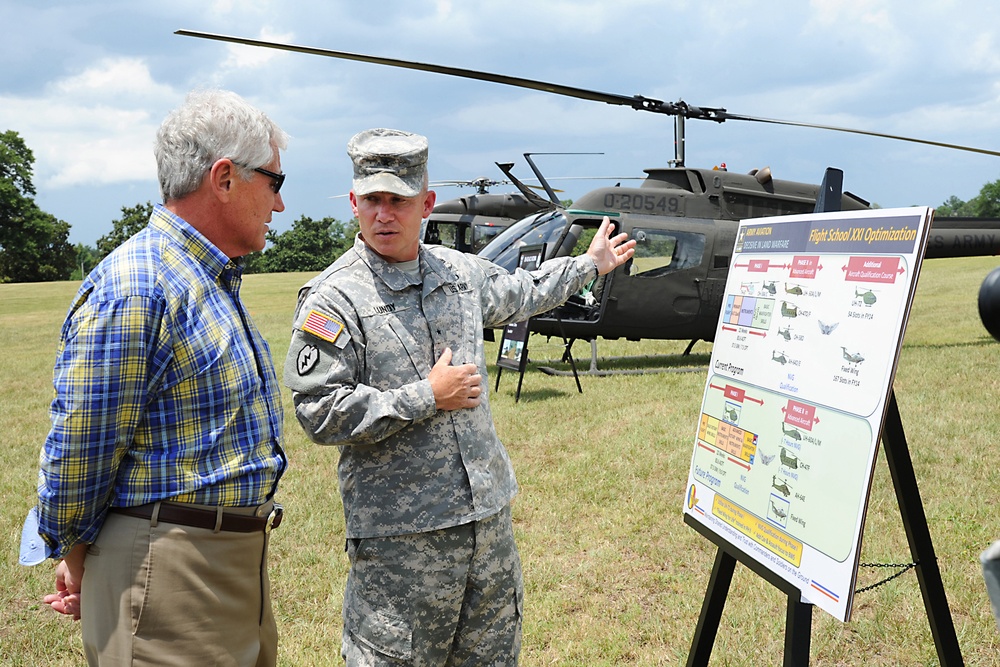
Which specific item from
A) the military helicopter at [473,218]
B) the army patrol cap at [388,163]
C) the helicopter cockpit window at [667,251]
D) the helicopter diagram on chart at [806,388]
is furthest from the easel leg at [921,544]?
the military helicopter at [473,218]

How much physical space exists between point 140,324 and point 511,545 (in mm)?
1236

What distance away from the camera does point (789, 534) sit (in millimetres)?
2166

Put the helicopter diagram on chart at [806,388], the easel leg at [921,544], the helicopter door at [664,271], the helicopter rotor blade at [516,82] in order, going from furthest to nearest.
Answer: the helicopter door at [664,271] → the helicopter rotor blade at [516,82] → the easel leg at [921,544] → the helicopter diagram on chart at [806,388]

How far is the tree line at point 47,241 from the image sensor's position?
47.2 m

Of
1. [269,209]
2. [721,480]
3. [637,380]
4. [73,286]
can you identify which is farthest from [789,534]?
[73,286]

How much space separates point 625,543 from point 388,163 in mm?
2788

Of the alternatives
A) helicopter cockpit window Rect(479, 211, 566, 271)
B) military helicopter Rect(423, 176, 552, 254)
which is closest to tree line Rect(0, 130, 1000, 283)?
military helicopter Rect(423, 176, 552, 254)

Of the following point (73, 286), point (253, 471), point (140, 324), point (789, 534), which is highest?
point (140, 324)

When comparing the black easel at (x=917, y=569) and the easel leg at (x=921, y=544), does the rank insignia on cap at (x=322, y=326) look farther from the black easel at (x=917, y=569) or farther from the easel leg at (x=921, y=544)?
the easel leg at (x=921, y=544)

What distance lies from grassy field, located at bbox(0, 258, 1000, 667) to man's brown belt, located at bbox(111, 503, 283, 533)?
63.8 inches

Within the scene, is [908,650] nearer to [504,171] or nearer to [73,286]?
[504,171]

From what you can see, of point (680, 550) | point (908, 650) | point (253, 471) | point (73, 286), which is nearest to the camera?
point (253, 471)

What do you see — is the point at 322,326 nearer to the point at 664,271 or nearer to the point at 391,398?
the point at 391,398

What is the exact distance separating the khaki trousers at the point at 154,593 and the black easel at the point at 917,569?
4.74ft
